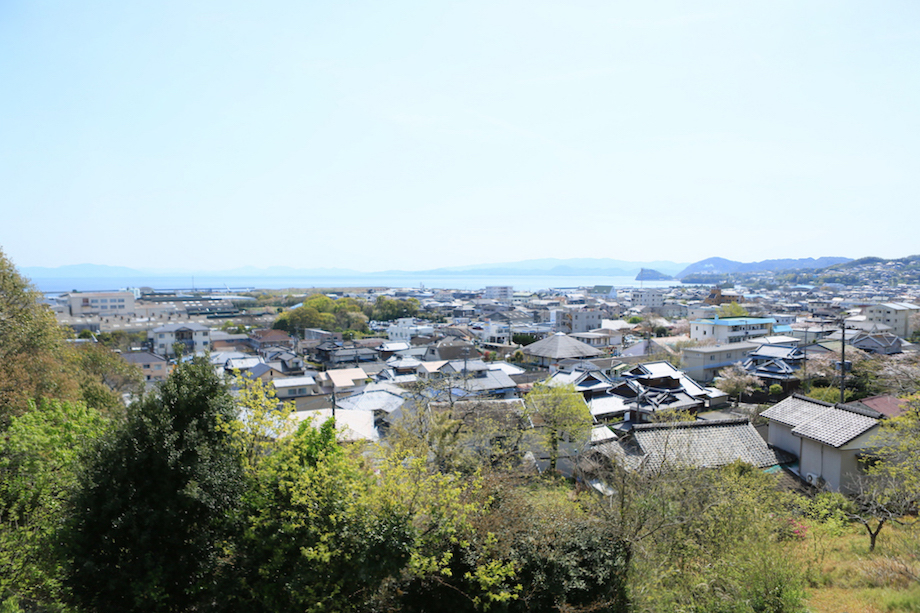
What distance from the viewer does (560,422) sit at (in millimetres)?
13016

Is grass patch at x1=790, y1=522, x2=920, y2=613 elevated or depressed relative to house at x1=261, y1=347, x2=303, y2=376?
elevated

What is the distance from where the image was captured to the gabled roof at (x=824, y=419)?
1016cm

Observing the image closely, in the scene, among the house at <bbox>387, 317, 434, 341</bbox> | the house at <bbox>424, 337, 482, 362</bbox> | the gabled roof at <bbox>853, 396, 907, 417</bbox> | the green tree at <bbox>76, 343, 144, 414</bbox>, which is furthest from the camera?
the house at <bbox>387, 317, 434, 341</bbox>

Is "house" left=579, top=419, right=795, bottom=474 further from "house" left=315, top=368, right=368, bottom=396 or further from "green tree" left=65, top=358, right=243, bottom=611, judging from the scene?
"house" left=315, top=368, right=368, bottom=396

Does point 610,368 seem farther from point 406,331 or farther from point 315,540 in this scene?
point 315,540

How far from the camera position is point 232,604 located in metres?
4.77

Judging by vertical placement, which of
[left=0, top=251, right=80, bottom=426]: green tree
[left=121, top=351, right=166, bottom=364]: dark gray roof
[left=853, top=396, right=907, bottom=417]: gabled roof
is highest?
[left=0, top=251, right=80, bottom=426]: green tree

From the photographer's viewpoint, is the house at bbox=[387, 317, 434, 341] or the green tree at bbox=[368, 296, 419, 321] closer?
the house at bbox=[387, 317, 434, 341]

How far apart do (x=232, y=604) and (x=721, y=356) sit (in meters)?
26.6

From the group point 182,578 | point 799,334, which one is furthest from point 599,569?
point 799,334

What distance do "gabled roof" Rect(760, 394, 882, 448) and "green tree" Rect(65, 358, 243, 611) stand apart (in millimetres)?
11217

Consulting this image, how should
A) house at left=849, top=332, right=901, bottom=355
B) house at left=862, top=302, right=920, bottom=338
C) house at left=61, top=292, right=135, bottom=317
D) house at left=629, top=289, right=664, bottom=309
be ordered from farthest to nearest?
house at left=629, top=289, right=664, bottom=309 → house at left=61, top=292, right=135, bottom=317 → house at left=862, top=302, right=920, bottom=338 → house at left=849, top=332, right=901, bottom=355

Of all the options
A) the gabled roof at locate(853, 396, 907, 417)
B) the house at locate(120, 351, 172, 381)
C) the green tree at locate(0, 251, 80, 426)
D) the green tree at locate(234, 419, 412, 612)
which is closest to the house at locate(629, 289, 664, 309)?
→ the gabled roof at locate(853, 396, 907, 417)

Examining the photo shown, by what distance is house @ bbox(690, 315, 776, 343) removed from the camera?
108 feet
